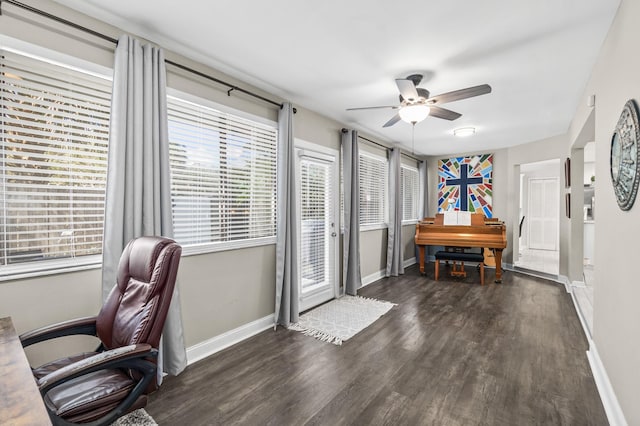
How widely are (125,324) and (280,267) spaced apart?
1798 mm

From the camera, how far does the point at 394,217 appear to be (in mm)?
5523

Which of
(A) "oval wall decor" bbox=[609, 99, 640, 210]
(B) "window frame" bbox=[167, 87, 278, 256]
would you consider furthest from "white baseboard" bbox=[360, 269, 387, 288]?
(A) "oval wall decor" bbox=[609, 99, 640, 210]

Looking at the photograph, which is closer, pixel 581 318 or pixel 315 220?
pixel 581 318

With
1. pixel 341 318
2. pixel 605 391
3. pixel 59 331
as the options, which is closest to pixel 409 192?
pixel 341 318

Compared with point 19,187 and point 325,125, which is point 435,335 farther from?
point 19,187

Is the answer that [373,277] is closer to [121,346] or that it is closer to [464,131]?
[464,131]

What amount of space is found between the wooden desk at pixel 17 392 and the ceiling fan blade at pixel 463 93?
3.05 meters

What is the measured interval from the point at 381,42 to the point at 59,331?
2721 millimetres

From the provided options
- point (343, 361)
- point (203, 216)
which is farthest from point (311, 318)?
point (203, 216)

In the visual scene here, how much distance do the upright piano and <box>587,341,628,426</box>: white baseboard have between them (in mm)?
2542

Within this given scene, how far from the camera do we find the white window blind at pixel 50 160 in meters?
1.75

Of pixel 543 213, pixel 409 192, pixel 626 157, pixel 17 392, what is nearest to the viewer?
pixel 17 392

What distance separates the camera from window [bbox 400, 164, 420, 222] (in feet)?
21.2

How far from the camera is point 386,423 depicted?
1.87 m
